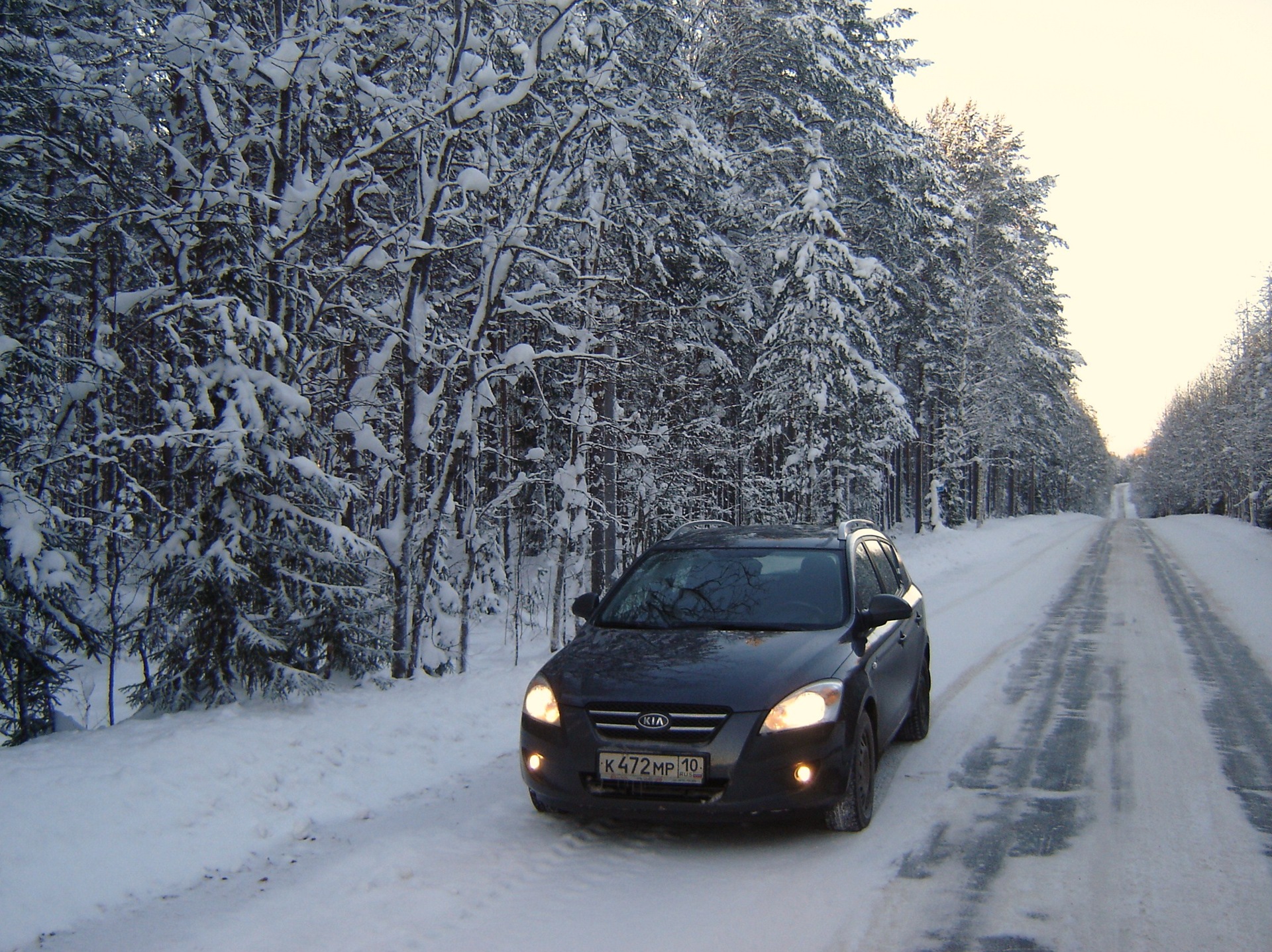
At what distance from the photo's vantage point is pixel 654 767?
15.4ft

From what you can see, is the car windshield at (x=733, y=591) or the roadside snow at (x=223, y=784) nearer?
the roadside snow at (x=223, y=784)

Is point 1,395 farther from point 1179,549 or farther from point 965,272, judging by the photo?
point 965,272

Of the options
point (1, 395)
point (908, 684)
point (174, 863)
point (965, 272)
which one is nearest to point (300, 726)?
point (174, 863)

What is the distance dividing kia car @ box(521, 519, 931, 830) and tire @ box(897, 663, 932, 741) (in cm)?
69

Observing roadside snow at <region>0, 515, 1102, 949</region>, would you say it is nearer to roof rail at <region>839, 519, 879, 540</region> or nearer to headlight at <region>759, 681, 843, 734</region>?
headlight at <region>759, 681, 843, 734</region>

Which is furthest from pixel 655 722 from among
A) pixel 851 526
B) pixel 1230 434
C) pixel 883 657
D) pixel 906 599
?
pixel 1230 434

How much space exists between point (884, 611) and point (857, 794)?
1.15 metres

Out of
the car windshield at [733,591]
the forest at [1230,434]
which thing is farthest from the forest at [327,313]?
the forest at [1230,434]

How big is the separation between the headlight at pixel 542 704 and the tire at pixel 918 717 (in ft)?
10.2

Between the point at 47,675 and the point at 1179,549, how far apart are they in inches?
1302

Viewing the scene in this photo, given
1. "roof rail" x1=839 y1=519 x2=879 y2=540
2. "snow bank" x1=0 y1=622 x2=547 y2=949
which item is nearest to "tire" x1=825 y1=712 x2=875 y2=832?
"roof rail" x1=839 y1=519 x2=879 y2=540

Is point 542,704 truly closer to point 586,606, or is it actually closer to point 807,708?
point 586,606

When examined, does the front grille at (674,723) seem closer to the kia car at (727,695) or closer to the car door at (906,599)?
the kia car at (727,695)

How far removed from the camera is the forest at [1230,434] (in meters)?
52.3
